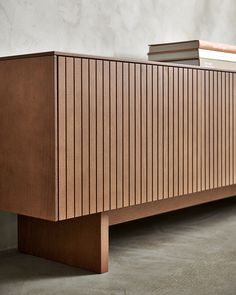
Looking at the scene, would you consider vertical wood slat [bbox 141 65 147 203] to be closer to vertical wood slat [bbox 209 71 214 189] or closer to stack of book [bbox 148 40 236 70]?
vertical wood slat [bbox 209 71 214 189]

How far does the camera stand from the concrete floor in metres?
1.48

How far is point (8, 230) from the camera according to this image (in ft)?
6.41

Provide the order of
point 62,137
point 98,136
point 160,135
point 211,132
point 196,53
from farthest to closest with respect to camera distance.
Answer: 1. point 196,53
2. point 211,132
3. point 160,135
4. point 98,136
5. point 62,137

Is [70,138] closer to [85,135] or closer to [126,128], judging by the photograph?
[85,135]

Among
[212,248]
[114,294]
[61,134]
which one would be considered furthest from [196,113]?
[114,294]

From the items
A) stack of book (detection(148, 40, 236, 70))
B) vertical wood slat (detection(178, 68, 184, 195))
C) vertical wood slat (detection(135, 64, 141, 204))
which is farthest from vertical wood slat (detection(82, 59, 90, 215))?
stack of book (detection(148, 40, 236, 70))

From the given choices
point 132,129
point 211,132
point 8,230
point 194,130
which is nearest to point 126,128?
point 132,129

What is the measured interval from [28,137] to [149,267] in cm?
53

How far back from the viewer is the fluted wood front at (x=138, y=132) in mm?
1524

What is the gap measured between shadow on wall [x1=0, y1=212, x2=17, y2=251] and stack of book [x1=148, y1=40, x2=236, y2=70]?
91 cm

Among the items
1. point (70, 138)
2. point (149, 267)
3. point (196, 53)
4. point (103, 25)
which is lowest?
point (149, 267)

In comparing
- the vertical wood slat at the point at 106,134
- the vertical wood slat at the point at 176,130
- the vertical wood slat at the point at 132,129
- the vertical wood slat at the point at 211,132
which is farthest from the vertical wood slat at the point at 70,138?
the vertical wood slat at the point at 211,132

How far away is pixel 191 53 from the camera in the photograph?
2240mm

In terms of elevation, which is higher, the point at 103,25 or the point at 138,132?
the point at 103,25
